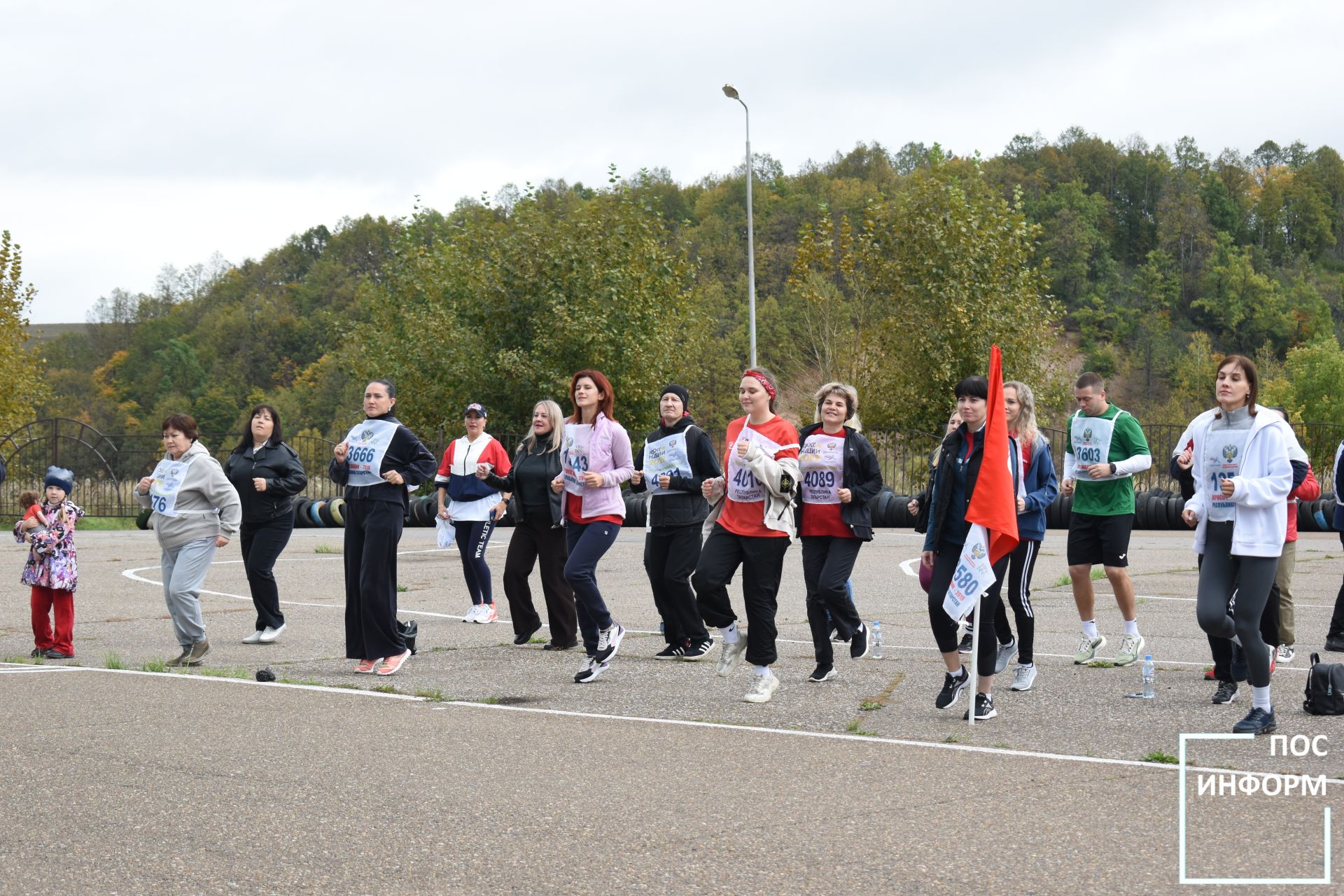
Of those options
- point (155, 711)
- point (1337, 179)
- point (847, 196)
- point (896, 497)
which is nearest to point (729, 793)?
point (155, 711)

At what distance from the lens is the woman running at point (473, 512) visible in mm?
11883

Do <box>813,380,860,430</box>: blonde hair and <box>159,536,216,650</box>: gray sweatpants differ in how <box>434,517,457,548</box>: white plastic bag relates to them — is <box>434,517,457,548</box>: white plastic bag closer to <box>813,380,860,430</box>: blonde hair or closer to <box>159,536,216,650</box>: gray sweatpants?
<box>159,536,216,650</box>: gray sweatpants

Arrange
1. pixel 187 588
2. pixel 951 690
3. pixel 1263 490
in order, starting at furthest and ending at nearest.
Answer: pixel 187 588 < pixel 951 690 < pixel 1263 490

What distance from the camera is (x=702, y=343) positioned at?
52.7m

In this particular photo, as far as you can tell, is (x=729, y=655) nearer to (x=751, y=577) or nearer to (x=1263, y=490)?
(x=751, y=577)

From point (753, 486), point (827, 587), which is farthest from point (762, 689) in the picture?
point (753, 486)

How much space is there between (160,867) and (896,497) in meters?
22.1

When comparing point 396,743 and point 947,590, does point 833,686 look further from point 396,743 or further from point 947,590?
point 396,743

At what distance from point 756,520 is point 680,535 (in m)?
1.24

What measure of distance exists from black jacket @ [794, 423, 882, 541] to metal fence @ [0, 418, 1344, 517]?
71.9ft

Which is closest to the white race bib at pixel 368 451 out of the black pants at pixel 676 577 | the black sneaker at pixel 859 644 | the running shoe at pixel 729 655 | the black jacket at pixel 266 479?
the black pants at pixel 676 577

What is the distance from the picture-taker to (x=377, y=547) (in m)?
8.80

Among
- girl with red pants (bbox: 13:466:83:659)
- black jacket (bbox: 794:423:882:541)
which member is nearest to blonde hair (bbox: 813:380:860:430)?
black jacket (bbox: 794:423:882:541)

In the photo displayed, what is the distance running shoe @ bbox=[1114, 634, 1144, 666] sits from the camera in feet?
29.6
